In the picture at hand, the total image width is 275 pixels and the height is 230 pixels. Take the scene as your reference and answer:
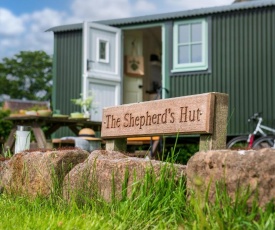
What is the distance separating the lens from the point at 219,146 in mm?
3838

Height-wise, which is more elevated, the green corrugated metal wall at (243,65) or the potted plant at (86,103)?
the green corrugated metal wall at (243,65)

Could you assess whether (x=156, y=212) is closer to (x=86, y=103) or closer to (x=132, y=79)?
(x=86, y=103)

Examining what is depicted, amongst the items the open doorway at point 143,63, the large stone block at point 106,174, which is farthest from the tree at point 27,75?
the large stone block at point 106,174

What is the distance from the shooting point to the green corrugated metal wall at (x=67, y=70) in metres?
12.3

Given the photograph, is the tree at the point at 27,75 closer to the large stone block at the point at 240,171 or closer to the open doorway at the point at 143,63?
the open doorway at the point at 143,63

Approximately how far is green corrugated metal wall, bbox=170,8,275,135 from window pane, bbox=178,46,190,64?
0.33 metres

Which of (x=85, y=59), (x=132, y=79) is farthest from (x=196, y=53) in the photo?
(x=132, y=79)

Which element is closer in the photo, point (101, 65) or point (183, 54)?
point (183, 54)

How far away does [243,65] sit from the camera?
10.6 m

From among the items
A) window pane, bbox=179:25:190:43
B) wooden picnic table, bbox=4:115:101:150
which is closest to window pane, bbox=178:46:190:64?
window pane, bbox=179:25:190:43

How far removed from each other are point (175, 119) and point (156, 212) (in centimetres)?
104

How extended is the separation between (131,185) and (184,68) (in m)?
7.77

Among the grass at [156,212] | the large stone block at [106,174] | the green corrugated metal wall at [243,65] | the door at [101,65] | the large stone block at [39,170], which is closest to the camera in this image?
the grass at [156,212]

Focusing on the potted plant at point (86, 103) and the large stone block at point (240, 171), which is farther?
the potted plant at point (86, 103)
